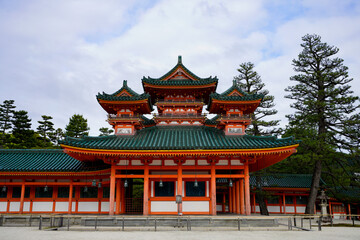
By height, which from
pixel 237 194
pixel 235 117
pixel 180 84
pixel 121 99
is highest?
pixel 180 84

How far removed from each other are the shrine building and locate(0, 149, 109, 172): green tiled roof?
9 centimetres

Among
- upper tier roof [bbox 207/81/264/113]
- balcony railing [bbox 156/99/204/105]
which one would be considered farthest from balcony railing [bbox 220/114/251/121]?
balcony railing [bbox 156/99/204/105]

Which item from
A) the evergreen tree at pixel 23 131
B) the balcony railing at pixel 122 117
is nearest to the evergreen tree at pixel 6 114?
the evergreen tree at pixel 23 131

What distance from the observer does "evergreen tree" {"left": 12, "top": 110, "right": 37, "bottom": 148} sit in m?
47.3

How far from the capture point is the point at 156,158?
66.9 feet

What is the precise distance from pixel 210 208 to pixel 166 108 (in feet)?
31.7

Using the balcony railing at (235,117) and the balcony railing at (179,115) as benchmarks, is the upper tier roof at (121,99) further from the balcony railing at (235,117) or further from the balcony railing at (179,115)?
the balcony railing at (235,117)

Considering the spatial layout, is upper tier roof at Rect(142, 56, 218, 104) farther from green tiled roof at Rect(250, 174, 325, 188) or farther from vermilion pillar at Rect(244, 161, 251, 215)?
green tiled roof at Rect(250, 174, 325, 188)

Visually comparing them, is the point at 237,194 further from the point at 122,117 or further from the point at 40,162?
the point at 40,162

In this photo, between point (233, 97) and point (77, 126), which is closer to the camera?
point (233, 97)

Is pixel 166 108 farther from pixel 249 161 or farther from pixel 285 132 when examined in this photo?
pixel 285 132

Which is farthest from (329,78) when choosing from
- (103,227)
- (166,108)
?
(103,227)

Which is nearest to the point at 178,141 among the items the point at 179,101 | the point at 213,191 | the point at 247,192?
the point at 213,191

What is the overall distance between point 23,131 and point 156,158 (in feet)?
128
